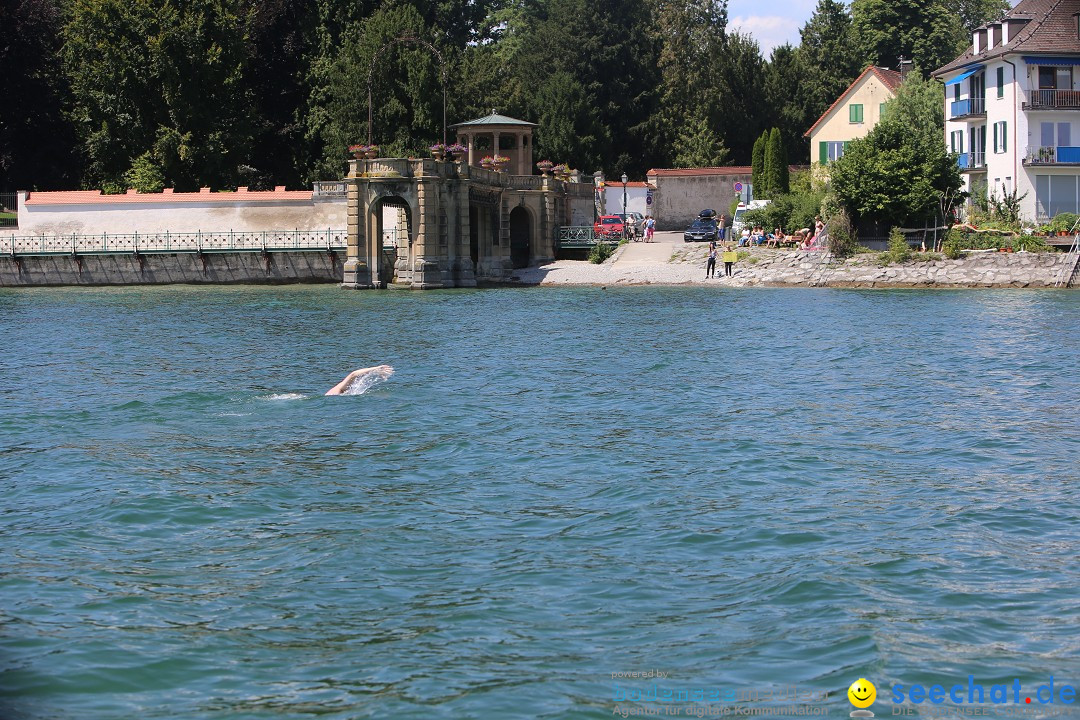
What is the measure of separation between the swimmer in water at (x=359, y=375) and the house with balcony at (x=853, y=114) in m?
50.0

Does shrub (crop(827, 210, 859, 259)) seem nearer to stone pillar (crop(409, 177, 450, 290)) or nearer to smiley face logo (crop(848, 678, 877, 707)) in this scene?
stone pillar (crop(409, 177, 450, 290))

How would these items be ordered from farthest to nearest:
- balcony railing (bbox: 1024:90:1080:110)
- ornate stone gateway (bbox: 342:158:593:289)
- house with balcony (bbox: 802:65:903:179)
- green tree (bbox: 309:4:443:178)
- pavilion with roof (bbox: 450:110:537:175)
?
house with balcony (bbox: 802:65:903:179)
green tree (bbox: 309:4:443:178)
pavilion with roof (bbox: 450:110:537:175)
ornate stone gateway (bbox: 342:158:593:289)
balcony railing (bbox: 1024:90:1080:110)

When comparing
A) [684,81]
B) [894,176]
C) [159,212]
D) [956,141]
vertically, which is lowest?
[159,212]

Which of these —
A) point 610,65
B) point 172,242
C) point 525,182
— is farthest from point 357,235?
point 610,65

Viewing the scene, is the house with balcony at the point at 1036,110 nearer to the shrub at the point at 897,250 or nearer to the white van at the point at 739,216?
the shrub at the point at 897,250

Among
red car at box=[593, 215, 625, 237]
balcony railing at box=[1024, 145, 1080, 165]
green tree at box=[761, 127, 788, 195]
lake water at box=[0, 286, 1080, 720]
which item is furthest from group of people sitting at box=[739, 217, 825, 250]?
lake water at box=[0, 286, 1080, 720]

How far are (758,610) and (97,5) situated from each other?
65.3 m

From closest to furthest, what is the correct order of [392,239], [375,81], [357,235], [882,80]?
[357,235], [392,239], [375,81], [882,80]

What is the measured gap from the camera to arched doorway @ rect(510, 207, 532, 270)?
219 ft

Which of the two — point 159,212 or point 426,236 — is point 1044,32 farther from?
point 159,212

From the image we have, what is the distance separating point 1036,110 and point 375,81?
34.8m

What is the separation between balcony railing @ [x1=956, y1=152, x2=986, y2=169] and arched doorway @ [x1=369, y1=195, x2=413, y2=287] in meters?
26.9

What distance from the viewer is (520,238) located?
222 ft

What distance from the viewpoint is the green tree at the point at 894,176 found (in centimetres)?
5381
